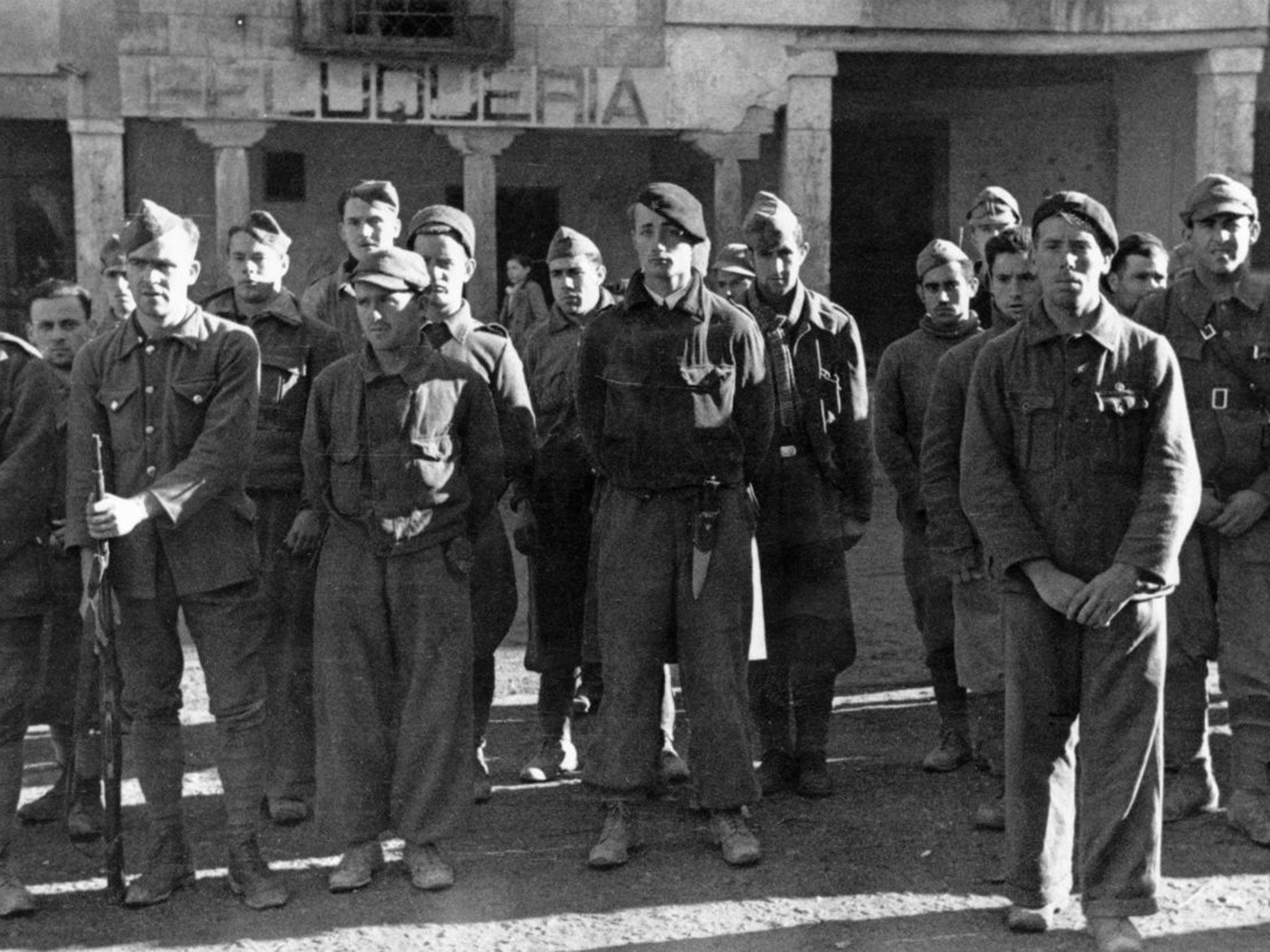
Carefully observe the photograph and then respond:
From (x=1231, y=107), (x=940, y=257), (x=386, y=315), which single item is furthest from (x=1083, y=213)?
(x=1231, y=107)

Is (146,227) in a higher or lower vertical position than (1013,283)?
higher

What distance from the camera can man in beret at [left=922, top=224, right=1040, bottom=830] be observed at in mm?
5734

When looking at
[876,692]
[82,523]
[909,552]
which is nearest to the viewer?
[82,523]

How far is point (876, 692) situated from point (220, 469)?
371cm

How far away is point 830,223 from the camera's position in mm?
20000

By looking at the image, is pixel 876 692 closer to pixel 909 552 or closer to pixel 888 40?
pixel 909 552

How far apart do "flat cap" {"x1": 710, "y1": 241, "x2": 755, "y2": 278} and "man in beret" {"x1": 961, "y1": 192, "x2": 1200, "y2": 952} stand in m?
2.63

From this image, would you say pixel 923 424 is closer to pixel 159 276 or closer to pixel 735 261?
pixel 735 261

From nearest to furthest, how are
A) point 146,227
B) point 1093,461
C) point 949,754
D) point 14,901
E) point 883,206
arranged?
1. point 1093,461
2. point 14,901
3. point 146,227
4. point 949,754
5. point 883,206

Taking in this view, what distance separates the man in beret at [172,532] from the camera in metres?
5.50

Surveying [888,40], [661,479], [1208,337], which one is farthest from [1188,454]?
[888,40]

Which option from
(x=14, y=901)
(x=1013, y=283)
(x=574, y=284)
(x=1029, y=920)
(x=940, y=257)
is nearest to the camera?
(x=1029, y=920)

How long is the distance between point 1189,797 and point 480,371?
2.88 m

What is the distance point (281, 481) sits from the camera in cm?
636
